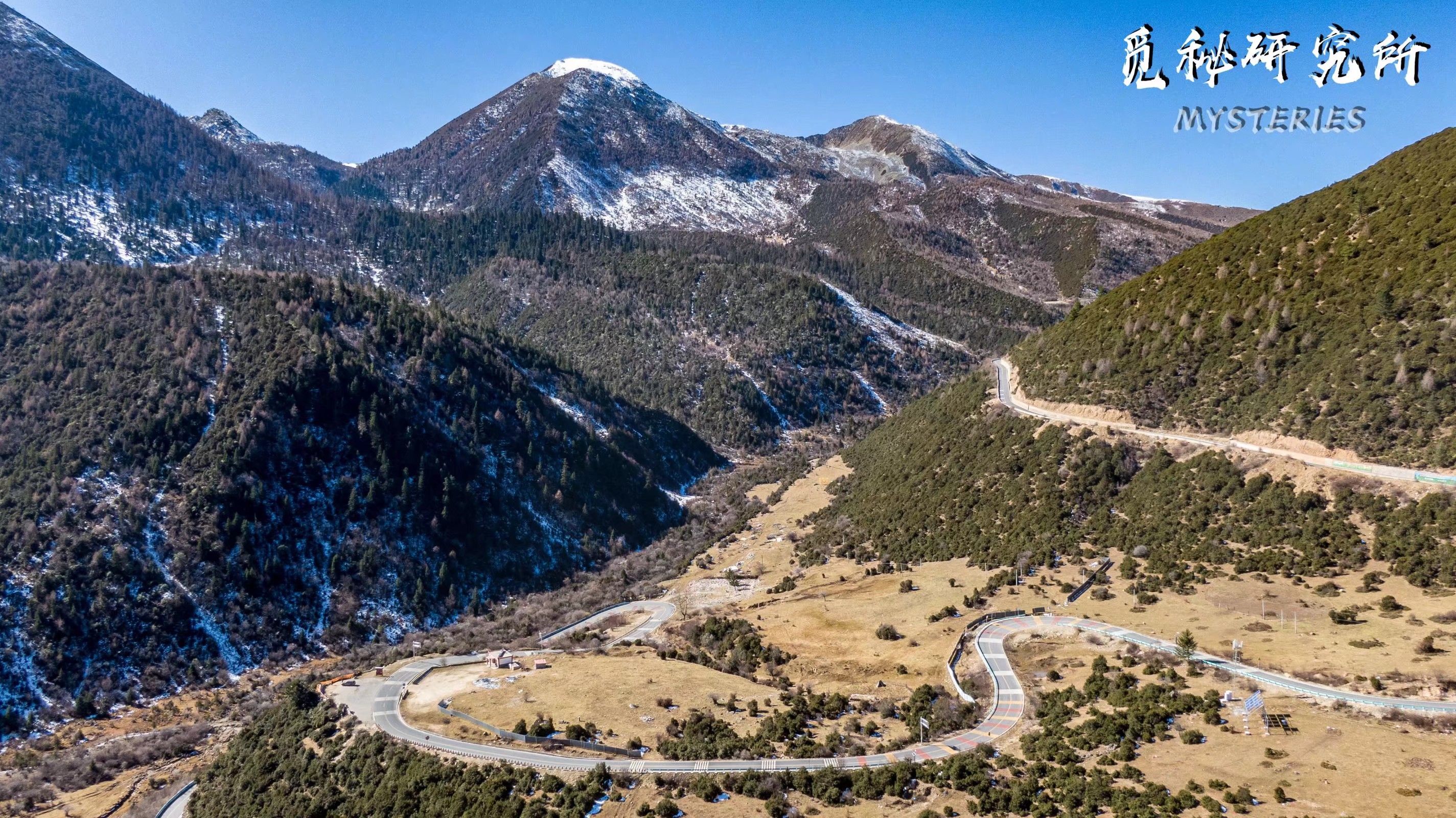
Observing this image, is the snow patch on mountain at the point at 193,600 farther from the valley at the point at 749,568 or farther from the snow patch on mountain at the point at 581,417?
the snow patch on mountain at the point at 581,417

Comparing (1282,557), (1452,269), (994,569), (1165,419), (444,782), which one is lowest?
(444,782)

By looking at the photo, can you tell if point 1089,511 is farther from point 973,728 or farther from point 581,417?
point 581,417


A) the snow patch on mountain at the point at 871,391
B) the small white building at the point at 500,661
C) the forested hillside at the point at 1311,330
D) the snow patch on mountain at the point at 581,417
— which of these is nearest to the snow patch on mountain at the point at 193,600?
the small white building at the point at 500,661

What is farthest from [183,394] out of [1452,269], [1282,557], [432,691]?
[1452,269]

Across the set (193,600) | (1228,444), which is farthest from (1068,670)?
(193,600)

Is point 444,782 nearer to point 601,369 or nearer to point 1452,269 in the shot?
point 1452,269
